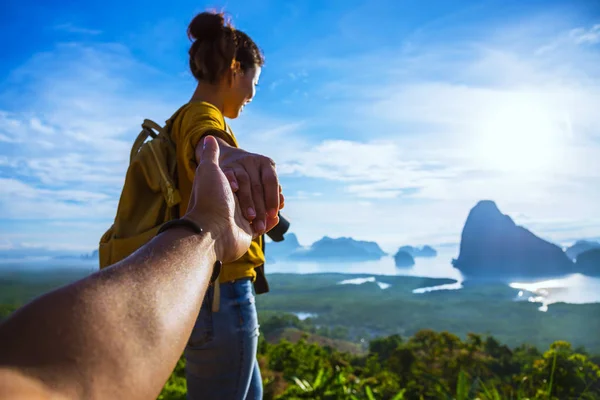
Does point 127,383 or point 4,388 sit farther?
point 127,383

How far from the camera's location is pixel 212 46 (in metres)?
2.06

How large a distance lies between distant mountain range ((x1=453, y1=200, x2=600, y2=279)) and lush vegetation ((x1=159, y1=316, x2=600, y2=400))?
17.8 metres

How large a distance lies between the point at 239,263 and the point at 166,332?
116 centimetres

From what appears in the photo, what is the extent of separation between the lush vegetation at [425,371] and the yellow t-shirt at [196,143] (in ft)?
7.59

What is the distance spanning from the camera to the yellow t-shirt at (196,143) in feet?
5.09

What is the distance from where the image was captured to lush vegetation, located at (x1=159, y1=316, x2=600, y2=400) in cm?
389

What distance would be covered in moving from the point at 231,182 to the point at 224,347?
87 cm

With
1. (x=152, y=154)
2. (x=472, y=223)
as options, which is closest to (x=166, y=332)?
(x=152, y=154)

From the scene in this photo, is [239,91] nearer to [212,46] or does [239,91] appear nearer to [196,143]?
[212,46]

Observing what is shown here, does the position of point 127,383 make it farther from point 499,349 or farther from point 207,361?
point 499,349

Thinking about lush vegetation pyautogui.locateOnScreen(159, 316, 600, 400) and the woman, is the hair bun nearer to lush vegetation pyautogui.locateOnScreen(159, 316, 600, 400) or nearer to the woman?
the woman

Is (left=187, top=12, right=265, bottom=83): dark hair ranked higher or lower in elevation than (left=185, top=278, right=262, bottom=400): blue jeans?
higher

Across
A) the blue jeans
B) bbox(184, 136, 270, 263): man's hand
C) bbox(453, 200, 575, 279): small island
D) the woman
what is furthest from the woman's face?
bbox(453, 200, 575, 279): small island

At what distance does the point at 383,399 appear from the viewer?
13.4 ft
